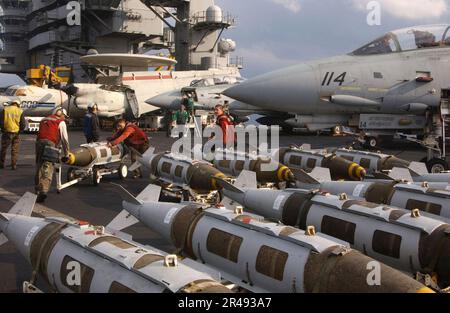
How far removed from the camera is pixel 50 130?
35.6ft

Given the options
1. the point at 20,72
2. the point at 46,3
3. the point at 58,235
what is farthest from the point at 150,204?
the point at 20,72

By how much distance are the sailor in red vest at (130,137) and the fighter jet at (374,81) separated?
4970mm

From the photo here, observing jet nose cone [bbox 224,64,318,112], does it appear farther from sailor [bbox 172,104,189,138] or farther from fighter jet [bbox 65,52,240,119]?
fighter jet [bbox 65,52,240,119]

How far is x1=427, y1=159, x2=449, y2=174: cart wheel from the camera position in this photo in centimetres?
1277

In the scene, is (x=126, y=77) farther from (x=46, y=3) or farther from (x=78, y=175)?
(x=46, y=3)

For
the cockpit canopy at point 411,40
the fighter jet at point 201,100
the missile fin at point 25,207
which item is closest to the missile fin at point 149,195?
the missile fin at point 25,207

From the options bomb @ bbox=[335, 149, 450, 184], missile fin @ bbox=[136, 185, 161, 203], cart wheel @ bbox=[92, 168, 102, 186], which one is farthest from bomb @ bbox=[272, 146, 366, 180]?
missile fin @ bbox=[136, 185, 161, 203]

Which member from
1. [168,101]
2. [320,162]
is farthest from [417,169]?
[168,101]

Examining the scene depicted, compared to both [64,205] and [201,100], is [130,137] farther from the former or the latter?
[201,100]

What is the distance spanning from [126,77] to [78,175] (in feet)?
74.8

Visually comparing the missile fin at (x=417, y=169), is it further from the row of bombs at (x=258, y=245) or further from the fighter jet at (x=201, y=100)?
the fighter jet at (x=201, y=100)

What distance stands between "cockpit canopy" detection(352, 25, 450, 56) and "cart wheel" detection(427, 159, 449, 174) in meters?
4.73

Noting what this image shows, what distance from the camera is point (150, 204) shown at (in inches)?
278

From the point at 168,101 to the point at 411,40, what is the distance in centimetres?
1858
